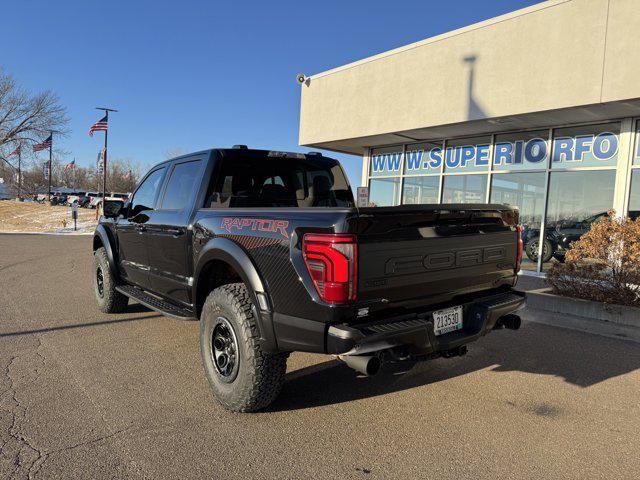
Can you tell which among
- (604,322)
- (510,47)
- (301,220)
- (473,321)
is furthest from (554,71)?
(301,220)

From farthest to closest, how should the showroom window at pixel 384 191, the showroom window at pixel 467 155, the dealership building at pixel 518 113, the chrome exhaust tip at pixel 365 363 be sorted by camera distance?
the showroom window at pixel 384 191
the showroom window at pixel 467 155
the dealership building at pixel 518 113
the chrome exhaust tip at pixel 365 363

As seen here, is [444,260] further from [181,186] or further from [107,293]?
[107,293]

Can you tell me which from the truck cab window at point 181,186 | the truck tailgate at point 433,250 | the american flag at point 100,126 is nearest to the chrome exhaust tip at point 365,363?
the truck tailgate at point 433,250

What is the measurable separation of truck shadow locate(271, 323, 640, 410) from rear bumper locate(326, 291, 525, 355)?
0.91 meters

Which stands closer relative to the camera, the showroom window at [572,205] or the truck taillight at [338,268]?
the truck taillight at [338,268]

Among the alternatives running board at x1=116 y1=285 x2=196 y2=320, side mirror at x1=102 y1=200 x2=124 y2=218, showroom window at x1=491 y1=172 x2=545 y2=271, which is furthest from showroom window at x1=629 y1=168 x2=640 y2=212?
side mirror at x1=102 y1=200 x2=124 y2=218

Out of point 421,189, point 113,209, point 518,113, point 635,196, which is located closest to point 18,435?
point 113,209

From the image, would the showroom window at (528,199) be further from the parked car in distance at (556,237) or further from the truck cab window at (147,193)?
the truck cab window at (147,193)

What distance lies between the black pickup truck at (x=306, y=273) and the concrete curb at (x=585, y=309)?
10.1 feet

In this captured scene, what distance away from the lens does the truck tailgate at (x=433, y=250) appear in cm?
276

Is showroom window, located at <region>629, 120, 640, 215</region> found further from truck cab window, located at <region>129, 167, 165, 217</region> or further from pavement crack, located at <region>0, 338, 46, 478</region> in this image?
pavement crack, located at <region>0, 338, 46, 478</region>

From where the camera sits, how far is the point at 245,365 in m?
3.17

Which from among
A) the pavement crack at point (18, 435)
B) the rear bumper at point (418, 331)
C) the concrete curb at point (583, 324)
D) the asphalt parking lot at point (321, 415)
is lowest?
the pavement crack at point (18, 435)

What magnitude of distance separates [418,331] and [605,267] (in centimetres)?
470
